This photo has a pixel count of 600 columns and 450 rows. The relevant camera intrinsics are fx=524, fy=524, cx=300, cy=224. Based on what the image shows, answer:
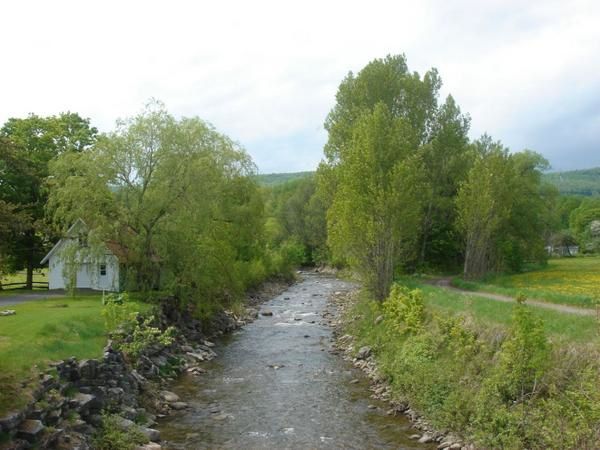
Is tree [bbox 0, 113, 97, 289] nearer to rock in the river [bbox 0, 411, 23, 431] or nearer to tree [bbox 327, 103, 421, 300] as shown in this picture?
tree [bbox 327, 103, 421, 300]

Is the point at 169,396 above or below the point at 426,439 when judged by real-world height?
above

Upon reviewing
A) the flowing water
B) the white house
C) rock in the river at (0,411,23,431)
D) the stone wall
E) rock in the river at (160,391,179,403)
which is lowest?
the flowing water

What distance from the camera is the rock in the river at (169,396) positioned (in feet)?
59.5

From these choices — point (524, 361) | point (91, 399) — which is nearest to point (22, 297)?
point (91, 399)

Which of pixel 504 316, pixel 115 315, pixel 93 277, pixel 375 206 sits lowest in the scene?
pixel 115 315

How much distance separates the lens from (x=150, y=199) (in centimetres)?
2692

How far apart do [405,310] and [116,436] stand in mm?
12641

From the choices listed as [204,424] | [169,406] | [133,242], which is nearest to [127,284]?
[133,242]

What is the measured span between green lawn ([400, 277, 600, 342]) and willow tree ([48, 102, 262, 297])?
40.0 ft

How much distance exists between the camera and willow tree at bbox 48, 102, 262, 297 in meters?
26.5

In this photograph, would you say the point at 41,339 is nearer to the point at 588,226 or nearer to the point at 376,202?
the point at 376,202

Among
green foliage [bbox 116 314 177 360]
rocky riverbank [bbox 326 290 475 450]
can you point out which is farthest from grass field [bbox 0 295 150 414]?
rocky riverbank [bbox 326 290 475 450]

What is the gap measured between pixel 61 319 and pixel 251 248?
87.2 feet

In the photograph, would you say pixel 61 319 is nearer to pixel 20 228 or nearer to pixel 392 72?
pixel 20 228
